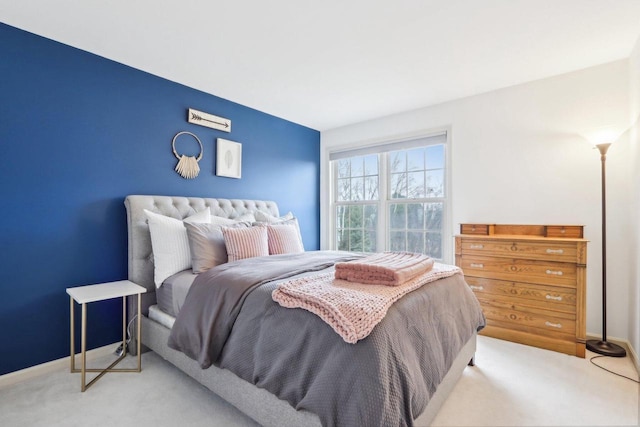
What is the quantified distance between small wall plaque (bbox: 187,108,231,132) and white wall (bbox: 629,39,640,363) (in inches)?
142

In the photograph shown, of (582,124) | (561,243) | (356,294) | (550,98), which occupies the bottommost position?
(356,294)

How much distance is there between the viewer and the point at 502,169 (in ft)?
10.2

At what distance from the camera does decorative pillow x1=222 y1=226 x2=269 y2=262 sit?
7.52ft

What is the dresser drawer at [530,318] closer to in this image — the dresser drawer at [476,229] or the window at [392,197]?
the dresser drawer at [476,229]

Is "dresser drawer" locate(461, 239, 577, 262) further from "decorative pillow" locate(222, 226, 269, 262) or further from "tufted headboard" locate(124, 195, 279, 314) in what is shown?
"tufted headboard" locate(124, 195, 279, 314)

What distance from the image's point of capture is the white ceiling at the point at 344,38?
189cm

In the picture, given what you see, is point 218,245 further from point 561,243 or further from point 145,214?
point 561,243

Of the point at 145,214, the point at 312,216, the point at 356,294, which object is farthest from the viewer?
the point at 312,216

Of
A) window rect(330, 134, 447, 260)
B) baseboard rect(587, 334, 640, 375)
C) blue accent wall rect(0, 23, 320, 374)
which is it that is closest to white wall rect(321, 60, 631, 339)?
baseboard rect(587, 334, 640, 375)

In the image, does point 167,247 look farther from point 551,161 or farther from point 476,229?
point 551,161

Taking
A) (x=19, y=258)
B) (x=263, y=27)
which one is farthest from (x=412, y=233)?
(x=19, y=258)

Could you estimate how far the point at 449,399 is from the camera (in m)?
1.78

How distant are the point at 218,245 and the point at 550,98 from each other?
3321 mm

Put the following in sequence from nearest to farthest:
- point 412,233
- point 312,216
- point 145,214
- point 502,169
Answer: point 145,214 < point 502,169 < point 412,233 < point 312,216
